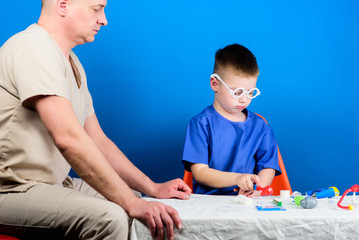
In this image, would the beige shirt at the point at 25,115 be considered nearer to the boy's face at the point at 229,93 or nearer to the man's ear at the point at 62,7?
the man's ear at the point at 62,7

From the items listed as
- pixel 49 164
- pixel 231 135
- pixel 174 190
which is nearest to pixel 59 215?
pixel 49 164

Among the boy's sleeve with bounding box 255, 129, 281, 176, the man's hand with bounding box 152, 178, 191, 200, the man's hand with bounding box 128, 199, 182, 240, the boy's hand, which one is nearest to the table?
the man's hand with bounding box 128, 199, 182, 240

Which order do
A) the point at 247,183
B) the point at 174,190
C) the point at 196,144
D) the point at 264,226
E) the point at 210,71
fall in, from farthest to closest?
the point at 210,71 → the point at 196,144 → the point at 247,183 → the point at 174,190 → the point at 264,226

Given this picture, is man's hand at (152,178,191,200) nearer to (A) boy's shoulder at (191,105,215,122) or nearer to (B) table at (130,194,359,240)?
(B) table at (130,194,359,240)

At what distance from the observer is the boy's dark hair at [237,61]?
1890 mm

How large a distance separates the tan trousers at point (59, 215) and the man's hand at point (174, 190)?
Answer: 0.85 feet

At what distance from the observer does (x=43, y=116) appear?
47.7 inches

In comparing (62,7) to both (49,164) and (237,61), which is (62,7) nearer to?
(49,164)

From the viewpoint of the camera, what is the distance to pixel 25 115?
129 cm

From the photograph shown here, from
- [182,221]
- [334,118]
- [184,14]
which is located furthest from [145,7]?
[182,221]

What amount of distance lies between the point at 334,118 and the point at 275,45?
1.56 feet

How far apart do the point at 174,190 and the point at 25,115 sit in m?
0.45

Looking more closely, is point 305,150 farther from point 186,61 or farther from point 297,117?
point 186,61

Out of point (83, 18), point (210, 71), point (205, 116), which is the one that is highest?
point (83, 18)
